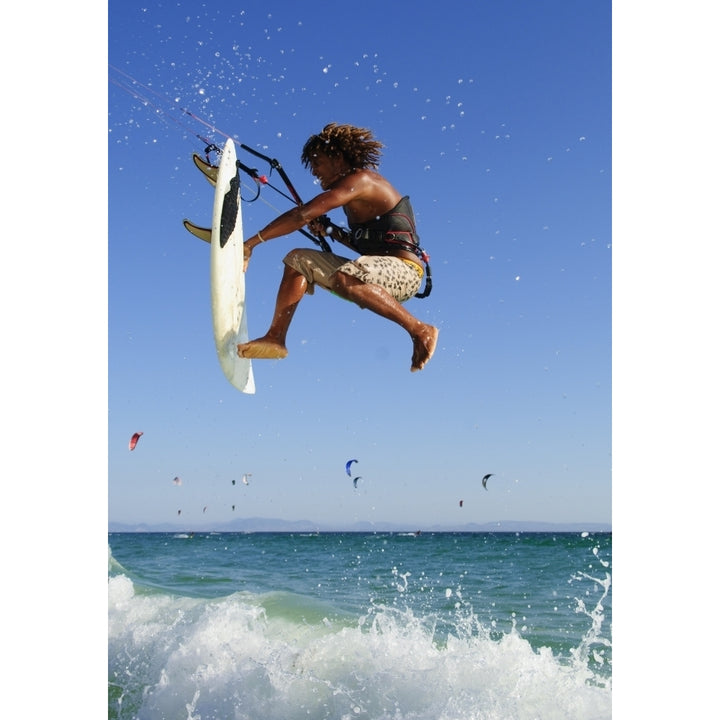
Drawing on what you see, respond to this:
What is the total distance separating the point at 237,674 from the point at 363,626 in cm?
273

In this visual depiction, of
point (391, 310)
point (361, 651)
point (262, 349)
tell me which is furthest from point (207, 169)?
point (361, 651)

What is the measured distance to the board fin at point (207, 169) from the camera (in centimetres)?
312

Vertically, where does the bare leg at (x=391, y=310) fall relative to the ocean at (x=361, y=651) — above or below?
above

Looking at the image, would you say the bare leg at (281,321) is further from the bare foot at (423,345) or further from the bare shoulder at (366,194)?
the bare foot at (423,345)

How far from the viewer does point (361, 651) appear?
266 inches

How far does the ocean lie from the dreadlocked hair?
3.89 m

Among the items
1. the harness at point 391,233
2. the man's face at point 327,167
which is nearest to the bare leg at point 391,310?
the harness at point 391,233

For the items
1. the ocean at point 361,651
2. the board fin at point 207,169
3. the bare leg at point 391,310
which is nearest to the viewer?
the bare leg at point 391,310

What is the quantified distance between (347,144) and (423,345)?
73cm

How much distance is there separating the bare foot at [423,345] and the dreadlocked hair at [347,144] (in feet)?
2.00

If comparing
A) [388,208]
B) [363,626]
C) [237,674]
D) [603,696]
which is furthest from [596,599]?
[388,208]

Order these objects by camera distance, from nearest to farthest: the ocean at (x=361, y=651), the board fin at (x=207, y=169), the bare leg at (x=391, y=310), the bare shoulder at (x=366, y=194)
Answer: the bare shoulder at (x=366, y=194) → the bare leg at (x=391, y=310) → the board fin at (x=207, y=169) → the ocean at (x=361, y=651)
